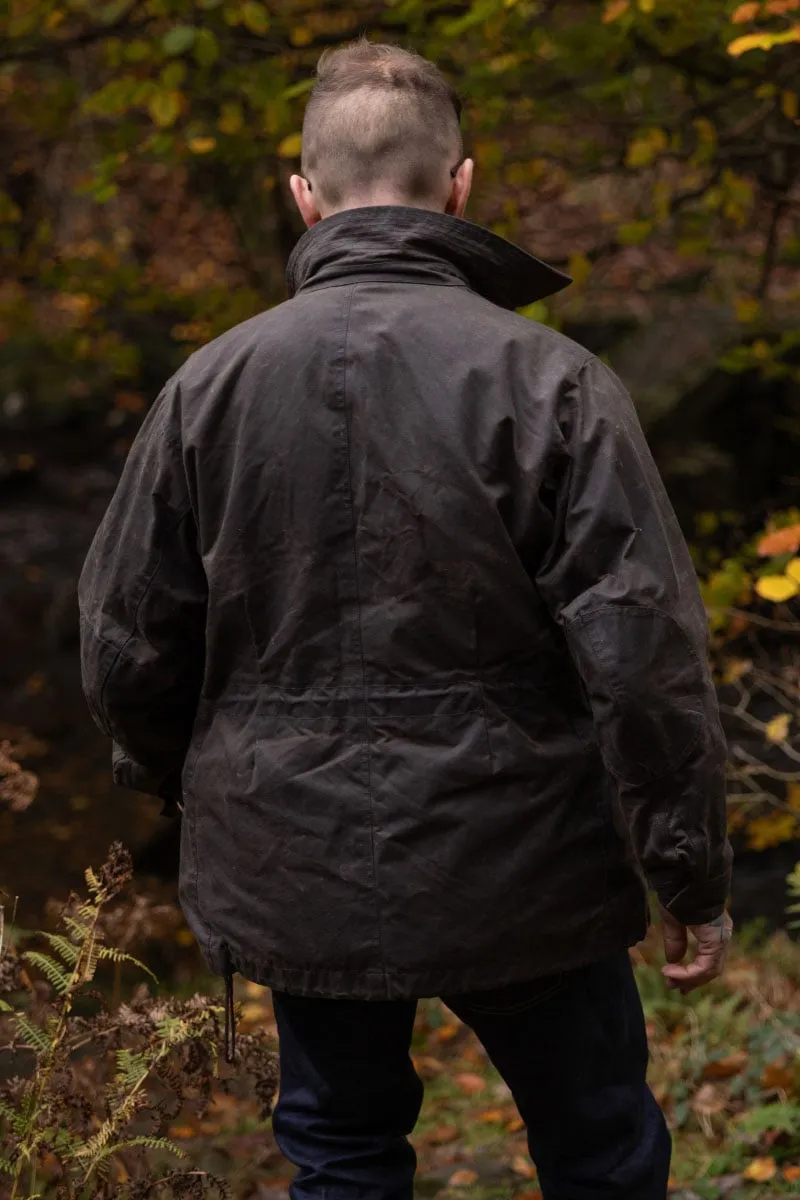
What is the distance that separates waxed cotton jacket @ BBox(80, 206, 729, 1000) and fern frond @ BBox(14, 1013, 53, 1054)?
59 cm

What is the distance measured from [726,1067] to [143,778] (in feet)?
7.50

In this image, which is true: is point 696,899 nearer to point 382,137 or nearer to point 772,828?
point 382,137

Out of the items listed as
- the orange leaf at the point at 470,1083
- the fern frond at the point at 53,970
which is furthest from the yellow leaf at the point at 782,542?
the orange leaf at the point at 470,1083

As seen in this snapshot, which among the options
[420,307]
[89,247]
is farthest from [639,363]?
→ [89,247]

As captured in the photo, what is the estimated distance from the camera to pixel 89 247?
420 inches

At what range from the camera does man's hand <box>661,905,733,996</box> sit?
7.06 feet

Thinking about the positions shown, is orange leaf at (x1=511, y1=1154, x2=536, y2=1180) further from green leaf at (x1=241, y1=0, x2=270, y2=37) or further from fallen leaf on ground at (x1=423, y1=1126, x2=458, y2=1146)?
green leaf at (x1=241, y1=0, x2=270, y2=37)

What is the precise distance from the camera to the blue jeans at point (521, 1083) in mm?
2133

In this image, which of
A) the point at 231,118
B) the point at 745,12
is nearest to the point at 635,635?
the point at 745,12

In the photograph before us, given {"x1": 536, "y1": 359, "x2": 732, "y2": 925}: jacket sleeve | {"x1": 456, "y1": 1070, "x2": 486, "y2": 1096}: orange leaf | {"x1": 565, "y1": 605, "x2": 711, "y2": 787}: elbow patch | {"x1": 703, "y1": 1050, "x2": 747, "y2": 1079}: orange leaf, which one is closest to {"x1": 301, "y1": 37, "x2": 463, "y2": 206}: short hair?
{"x1": 536, "y1": 359, "x2": 732, "y2": 925}: jacket sleeve

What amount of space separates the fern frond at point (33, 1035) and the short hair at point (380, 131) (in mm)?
1613

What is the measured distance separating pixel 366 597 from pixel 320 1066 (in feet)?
2.61

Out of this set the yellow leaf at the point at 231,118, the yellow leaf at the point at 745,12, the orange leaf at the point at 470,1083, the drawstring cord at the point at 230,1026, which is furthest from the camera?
the yellow leaf at the point at 231,118

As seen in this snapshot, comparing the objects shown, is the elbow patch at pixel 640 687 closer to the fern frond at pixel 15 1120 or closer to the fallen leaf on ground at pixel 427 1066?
the fern frond at pixel 15 1120
